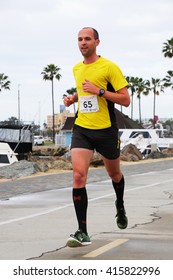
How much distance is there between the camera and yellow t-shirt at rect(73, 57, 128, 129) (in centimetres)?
842

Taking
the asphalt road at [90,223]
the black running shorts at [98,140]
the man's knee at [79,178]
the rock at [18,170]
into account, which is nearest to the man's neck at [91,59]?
the black running shorts at [98,140]

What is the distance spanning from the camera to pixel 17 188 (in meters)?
18.2

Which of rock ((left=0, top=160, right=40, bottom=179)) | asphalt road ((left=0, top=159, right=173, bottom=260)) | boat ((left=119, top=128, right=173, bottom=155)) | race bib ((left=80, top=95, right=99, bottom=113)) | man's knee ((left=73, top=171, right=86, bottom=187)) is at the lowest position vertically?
boat ((left=119, top=128, right=173, bottom=155))

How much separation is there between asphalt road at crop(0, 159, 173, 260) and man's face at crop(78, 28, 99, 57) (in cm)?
211

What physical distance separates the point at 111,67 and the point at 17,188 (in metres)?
10.1

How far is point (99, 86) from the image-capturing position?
8.42 metres

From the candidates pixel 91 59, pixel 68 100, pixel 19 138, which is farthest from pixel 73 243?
pixel 19 138

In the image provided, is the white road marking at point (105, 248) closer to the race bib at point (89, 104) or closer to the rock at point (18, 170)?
the race bib at point (89, 104)

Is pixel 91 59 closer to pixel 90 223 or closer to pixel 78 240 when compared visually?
pixel 78 240

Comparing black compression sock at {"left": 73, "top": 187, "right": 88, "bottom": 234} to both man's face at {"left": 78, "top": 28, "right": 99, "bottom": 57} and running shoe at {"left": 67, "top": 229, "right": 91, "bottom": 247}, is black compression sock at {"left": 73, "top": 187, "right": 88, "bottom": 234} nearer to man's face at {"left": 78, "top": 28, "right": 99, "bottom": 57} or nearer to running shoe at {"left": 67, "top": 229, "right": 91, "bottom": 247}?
running shoe at {"left": 67, "top": 229, "right": 91, "bottom": 247}

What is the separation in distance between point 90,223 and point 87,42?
129 inches

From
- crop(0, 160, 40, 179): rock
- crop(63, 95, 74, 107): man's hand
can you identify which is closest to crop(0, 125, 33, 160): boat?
crop(0, 160, 40, 179): rock
